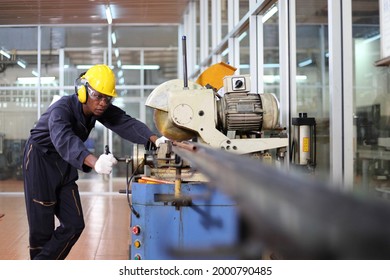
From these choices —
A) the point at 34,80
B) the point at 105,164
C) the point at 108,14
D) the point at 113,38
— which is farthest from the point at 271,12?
the point at 34,80

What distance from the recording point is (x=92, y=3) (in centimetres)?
734

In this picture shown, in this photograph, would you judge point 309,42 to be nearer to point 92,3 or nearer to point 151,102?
point 92,3

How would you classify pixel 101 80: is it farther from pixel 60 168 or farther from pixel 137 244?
pixel 137 244

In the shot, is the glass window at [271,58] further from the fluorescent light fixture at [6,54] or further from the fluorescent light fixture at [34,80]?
the fluorescent light fixture at [6,54]

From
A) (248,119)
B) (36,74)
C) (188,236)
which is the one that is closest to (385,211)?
(188,236)

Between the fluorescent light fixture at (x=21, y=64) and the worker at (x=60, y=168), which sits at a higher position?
the fluorescent light fixture at (x=21, y=64)

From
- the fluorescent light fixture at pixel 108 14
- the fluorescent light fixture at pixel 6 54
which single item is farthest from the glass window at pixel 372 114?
the fluorescent light fixture at pixel 6 54

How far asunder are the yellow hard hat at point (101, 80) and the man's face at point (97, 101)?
3 cm

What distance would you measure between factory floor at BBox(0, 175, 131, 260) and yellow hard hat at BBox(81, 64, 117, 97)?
1.52 m

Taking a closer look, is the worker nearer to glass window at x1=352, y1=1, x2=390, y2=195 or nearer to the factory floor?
the factory floor

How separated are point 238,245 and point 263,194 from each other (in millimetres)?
218

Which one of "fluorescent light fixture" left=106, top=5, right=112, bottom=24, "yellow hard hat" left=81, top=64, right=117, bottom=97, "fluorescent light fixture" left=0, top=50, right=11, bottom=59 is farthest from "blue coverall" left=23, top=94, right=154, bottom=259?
"fluorescent light fixture" left=0, top=50, right=11, bottom=59

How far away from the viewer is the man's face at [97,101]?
2797 mm

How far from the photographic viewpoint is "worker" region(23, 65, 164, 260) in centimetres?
280
